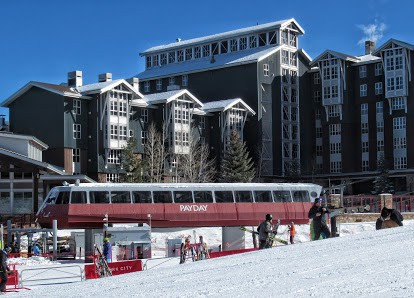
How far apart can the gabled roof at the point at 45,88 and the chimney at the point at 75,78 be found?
23.4ft

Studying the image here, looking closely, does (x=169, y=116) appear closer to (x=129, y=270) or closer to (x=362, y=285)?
(x=129, y=270)

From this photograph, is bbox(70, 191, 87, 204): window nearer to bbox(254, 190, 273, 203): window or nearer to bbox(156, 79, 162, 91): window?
bbox(254, 190, 273, 203): window

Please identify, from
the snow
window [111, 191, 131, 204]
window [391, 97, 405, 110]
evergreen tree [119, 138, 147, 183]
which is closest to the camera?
the snow

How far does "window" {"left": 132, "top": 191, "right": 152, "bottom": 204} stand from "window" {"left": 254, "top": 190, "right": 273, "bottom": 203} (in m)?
6.80

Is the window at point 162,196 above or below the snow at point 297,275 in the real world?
above

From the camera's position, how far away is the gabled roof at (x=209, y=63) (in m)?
83.2

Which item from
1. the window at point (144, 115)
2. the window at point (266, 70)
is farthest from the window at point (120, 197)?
the window at point (266, 70)

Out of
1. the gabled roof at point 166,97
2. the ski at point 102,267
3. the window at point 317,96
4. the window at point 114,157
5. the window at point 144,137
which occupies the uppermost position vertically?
the window at point 317,96

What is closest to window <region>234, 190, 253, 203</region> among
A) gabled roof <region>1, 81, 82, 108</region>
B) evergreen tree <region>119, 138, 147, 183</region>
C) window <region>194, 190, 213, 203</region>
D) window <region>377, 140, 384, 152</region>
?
window <region>194, 190, 213, 203</region>

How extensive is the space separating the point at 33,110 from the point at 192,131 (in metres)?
15.0

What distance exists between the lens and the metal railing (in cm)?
2678

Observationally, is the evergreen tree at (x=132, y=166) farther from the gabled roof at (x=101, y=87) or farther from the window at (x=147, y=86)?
the window at (x=147, y=86)

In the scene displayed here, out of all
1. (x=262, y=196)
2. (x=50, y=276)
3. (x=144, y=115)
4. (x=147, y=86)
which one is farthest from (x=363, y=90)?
(x=50, y=276)

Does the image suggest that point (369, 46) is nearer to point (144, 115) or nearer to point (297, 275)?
point (144, 115)
